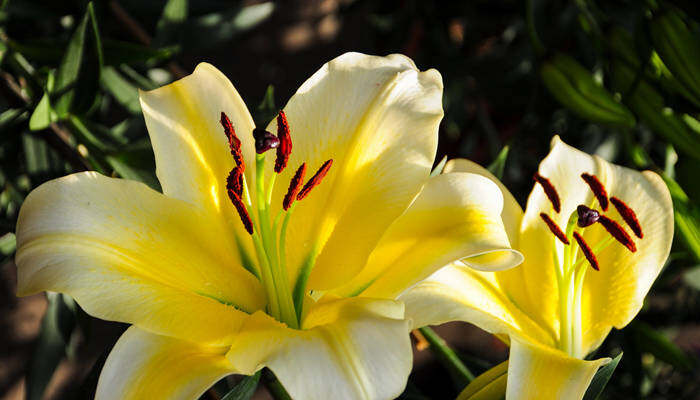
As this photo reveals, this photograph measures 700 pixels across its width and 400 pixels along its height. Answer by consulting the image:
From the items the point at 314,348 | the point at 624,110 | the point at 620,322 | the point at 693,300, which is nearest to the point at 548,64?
the point at 624,110

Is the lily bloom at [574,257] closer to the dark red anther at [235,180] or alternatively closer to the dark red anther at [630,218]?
the dark red anther at [630,218]

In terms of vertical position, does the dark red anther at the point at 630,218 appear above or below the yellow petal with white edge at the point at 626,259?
above

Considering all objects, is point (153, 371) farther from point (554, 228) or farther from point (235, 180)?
point (554, 228)

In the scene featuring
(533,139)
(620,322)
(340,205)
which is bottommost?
(533,139)

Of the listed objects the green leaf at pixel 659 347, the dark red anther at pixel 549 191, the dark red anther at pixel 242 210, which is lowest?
the green leaf at pixel 659 347

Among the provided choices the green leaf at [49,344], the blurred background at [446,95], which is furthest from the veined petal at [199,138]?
the green leaf at [49,344]

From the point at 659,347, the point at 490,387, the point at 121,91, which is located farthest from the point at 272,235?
the point at 659,347

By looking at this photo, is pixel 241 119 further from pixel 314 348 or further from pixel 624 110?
pixel 624 110

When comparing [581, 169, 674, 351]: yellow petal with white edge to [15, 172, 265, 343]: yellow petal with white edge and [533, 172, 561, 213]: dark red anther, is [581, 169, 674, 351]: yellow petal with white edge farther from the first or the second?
[15, 172, 265, 343]: yellow petal with white edge
